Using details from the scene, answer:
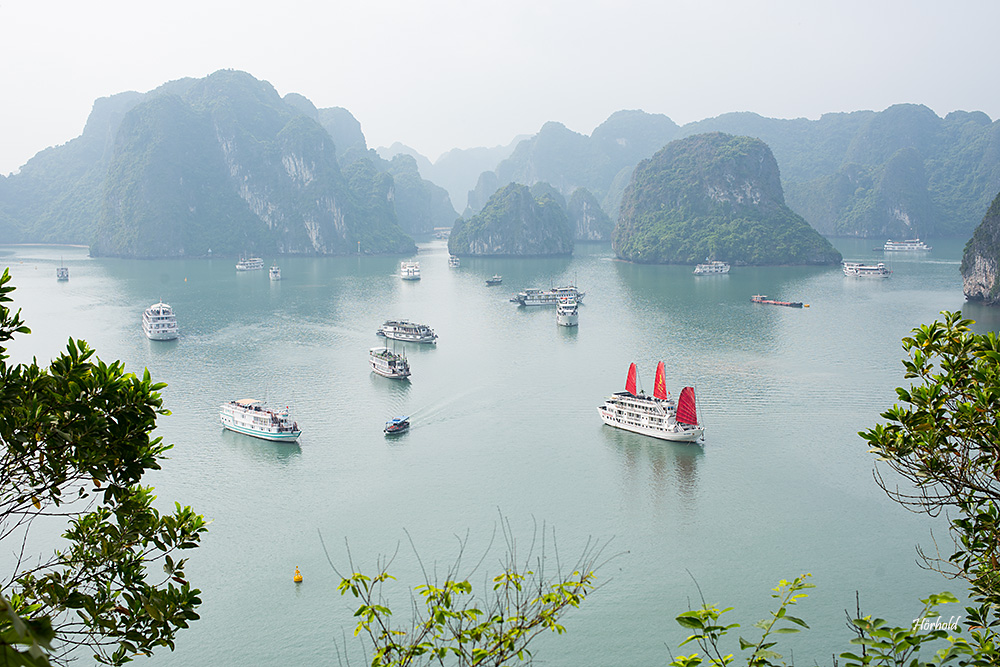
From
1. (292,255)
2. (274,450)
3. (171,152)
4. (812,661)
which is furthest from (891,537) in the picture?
(171,152)

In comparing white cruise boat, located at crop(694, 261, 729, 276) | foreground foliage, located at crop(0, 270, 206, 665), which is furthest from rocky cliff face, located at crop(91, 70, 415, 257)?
foreground foliage, located at crop(0, 270, 206, 665)

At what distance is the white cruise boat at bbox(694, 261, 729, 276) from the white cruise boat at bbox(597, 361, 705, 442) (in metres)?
58.4

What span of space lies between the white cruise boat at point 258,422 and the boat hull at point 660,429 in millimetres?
12405

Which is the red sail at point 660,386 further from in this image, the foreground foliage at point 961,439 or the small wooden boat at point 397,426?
the foreground foliage at point 961,439

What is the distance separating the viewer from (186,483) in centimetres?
2555

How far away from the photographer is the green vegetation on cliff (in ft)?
317

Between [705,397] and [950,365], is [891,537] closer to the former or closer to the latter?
[705,397]

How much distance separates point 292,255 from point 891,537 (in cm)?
11471

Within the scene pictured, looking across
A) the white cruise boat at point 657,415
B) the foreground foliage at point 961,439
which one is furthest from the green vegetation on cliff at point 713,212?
the foreground foliage at point 961,439

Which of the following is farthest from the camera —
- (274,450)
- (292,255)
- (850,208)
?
(850,208)

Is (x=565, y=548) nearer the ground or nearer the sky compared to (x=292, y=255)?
nearer the ground

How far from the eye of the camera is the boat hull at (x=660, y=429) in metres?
28.6

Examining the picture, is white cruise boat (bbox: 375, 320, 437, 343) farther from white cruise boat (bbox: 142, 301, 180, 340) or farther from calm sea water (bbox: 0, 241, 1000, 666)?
white cruise boat (bbox: 142, 301, 180, 340)

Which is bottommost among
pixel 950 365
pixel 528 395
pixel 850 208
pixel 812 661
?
pixel 812 661
